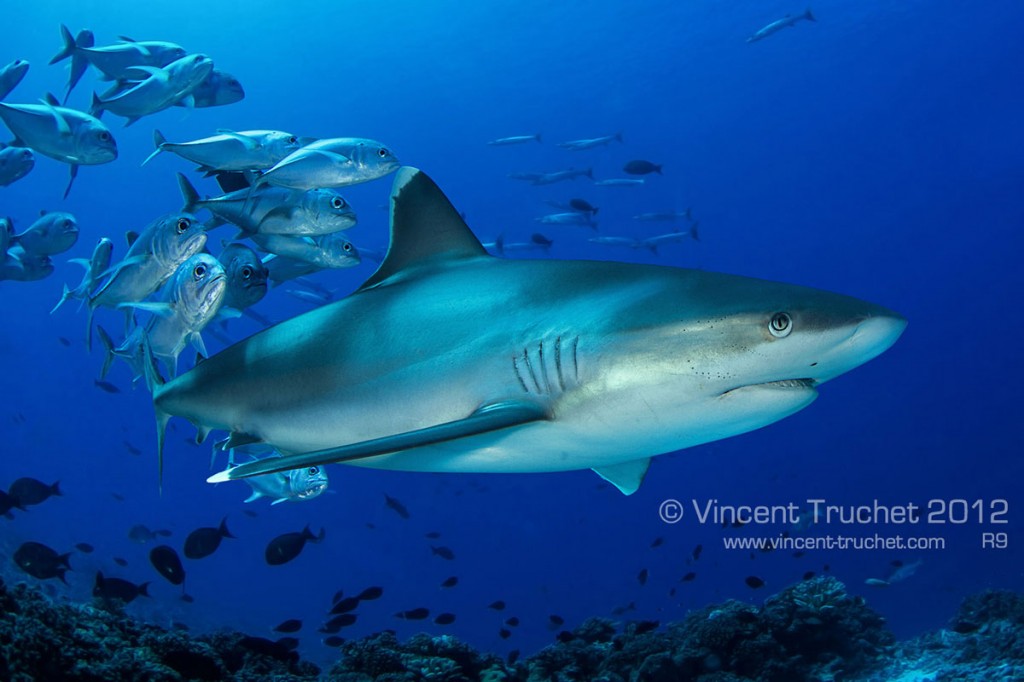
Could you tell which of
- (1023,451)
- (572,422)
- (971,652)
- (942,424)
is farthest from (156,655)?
(942,424)

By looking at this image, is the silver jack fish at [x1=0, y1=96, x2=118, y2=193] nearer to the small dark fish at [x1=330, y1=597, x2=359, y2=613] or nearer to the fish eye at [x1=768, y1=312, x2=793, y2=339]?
the small dark fish at [x1=330, y1=597, x2=359, y2=613]

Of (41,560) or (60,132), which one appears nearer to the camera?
(60,132)

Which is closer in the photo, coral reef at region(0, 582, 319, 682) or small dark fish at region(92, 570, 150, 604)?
coral reef at region(0, 582, 319, 682)

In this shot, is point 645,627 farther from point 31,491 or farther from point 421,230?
point 31,491

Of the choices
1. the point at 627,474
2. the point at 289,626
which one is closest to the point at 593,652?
the point at 289,626

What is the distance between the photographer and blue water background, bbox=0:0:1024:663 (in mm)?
41312

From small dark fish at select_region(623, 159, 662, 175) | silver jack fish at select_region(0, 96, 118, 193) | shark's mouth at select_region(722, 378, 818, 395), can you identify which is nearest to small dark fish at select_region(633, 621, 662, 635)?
shark's mouth at select_region(722, 378, 818, 395)

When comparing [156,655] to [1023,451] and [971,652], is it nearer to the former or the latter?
[971,652]

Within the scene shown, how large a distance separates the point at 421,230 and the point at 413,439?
143cm

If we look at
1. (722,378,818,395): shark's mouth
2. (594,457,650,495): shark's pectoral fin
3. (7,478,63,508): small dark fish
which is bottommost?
(722,378,818,395): shark's mouth

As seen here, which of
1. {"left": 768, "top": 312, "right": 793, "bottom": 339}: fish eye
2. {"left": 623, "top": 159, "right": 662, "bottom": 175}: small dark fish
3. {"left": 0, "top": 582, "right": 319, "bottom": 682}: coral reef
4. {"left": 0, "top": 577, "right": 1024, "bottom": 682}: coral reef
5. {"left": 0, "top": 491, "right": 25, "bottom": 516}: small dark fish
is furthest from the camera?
{"left": 623, "top": 159, "right": 662, "bottom": 175}: small dark fish

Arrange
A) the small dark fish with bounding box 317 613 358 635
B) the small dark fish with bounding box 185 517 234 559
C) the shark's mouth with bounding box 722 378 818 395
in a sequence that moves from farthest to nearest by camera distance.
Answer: the small dark fish with bounding box 317 613 358 635, the small dark fish with bounding box 185 517 234 559, the shark's mouth with bounding box 722 378 818 395

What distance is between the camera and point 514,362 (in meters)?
2.45

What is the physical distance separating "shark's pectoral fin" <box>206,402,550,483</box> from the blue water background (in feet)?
104
